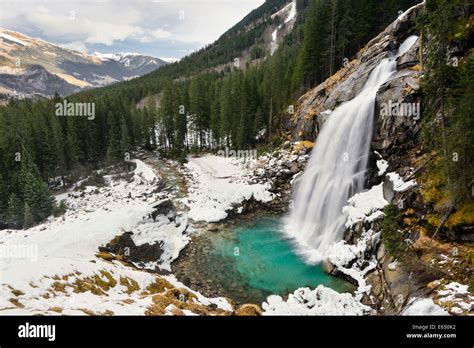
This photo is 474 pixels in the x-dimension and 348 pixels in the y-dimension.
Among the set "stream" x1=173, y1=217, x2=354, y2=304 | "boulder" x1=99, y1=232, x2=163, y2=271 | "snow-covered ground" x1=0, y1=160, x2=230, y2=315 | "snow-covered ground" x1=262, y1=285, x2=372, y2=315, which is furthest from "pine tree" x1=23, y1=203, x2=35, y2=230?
"snow-covered ground" x1=262, y1=285, x2=372, y2=315

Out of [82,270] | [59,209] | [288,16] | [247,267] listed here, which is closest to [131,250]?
[82,270]

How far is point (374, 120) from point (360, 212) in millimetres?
8288

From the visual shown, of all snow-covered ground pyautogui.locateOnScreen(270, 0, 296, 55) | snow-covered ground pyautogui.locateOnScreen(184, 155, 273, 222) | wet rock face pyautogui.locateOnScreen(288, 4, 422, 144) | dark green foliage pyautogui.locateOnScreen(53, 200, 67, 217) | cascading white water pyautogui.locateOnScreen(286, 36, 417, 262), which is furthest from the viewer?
snow-covered ground pyautogui.locateOnScreen(270, 0, 296, 55)

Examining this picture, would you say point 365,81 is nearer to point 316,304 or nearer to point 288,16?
point 316,304

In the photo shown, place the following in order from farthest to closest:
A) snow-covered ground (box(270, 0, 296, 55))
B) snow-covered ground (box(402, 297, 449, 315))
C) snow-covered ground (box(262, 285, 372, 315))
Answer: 1. snow-covered ground (box(270, 0, 296, 55))
2. snow-covered ground (box(262, 285, 372, 315))
3. snow-covered ground (box(402, 297, 449, 315))

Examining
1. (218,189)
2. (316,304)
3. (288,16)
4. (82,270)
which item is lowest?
(316,304)

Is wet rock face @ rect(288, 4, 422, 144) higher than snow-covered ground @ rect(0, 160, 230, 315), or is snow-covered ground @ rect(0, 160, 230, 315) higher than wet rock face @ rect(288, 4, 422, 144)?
wet rock face @ rect(288, 4, 422, 144)

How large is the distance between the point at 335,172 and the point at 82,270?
→ 19.7 meters

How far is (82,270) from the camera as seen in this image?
10.4 meters

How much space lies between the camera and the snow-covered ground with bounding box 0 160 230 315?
7.29 metres

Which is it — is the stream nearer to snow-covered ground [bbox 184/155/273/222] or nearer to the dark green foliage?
snow-covered ground [bbox 184/155/273/222]

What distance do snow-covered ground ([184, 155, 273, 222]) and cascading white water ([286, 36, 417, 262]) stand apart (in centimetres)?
557
